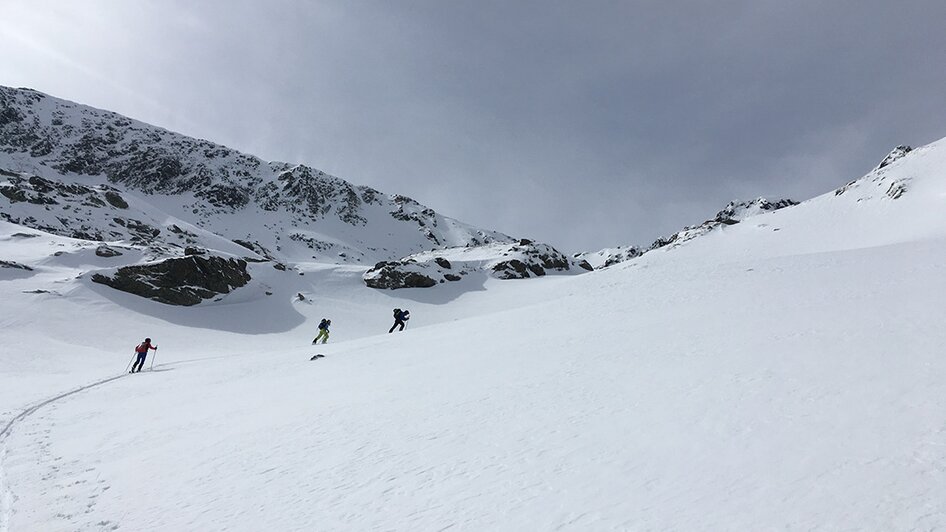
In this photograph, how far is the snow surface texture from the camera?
202 inches

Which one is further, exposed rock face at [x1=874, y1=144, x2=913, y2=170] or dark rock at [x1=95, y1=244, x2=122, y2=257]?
exposed rock face at [x1=874, y1=144, x2=913, y2=170]

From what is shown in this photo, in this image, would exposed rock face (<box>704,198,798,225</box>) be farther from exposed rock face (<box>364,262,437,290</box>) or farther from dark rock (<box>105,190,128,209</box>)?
dark rock (<box>105,190,128,209</box>)

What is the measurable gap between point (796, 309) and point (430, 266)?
46222mm

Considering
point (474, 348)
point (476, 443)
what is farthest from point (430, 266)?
point (476, 443)

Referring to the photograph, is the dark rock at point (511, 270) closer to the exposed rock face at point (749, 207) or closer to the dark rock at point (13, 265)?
the dark rock at point (13, 265)

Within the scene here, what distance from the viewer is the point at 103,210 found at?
75.2 m

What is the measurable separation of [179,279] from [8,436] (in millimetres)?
34116

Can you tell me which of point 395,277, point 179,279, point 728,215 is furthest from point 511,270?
point 728,215

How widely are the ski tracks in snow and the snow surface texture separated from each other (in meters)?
0.06

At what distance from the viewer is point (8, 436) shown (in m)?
10.2

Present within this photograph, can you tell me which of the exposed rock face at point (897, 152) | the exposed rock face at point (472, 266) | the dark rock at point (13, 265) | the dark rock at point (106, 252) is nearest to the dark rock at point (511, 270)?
the exposed rock face at point (472, 266)

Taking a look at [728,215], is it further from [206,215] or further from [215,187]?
[215,187]

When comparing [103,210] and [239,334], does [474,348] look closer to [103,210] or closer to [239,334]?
[239,334]

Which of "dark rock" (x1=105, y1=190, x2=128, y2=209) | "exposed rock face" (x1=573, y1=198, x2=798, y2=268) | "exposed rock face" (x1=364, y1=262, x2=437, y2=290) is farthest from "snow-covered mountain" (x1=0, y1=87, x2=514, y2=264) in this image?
"exposed rock face" (x1=573, y1=198, x2=798, y2=268)
